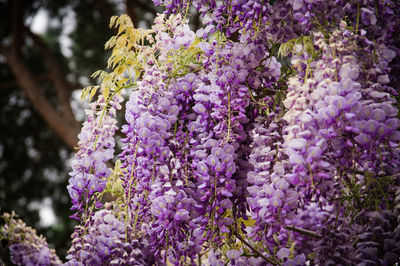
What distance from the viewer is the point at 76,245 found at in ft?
6.21

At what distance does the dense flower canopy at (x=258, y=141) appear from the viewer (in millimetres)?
1355

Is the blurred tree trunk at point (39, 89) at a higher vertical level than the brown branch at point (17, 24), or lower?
lower

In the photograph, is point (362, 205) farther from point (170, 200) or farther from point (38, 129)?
point (38, 129)

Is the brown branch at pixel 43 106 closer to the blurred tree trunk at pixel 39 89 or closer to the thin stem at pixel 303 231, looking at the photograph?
the blurred tree trunk at pixel 39 89

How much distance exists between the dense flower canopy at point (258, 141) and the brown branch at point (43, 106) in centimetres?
343

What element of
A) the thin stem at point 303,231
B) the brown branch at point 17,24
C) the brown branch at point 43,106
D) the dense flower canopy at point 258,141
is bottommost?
the thin stem at point 303,231

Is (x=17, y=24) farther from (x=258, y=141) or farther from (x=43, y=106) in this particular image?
(x=258, y=141)

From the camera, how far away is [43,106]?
5512mm

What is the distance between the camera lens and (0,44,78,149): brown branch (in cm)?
527

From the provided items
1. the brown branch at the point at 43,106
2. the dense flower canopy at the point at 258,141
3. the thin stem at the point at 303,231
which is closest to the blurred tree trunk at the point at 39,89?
the brown branch at the point at 43,106

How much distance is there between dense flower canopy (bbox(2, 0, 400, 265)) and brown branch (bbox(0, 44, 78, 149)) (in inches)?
135

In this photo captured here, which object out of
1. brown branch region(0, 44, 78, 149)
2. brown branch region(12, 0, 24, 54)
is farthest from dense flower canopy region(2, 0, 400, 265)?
brown branch region(12, 0, 24, 54)

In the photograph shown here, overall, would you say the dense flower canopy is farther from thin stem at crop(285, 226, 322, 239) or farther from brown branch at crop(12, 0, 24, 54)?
brown branch at crop(12, 0, 24, 54)

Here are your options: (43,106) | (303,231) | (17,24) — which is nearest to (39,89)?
(43,106)
